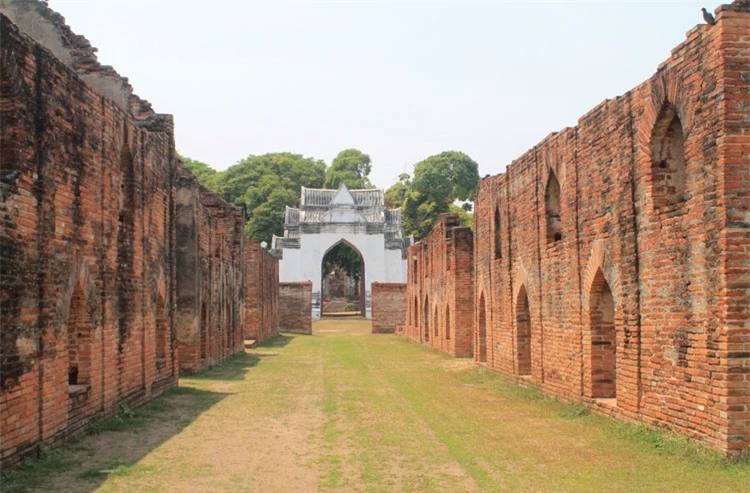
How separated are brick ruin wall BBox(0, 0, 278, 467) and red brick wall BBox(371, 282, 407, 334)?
2575cm

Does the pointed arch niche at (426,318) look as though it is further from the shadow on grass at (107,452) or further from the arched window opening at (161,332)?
the shadow on grass at (107,452)

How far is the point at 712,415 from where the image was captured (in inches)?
328

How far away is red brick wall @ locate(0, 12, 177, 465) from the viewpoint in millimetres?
7961

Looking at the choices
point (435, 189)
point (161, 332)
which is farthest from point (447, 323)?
point (435, 189)

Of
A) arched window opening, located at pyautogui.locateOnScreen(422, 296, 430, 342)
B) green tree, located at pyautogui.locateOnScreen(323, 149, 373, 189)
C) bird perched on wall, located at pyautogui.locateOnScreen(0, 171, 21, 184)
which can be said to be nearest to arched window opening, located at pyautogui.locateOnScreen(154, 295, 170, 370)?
bird perched on wall, located at pyautogui.locateOnScreen(0, 171, 21, 184)

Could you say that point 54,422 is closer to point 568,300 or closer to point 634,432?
point 634,432

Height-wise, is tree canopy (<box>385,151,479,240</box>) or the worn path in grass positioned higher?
tree canopy (<box>385,151,479,240</box>)

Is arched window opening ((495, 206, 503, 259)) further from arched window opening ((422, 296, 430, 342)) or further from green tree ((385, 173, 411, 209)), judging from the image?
green tree ((385, 173, 411, 209))

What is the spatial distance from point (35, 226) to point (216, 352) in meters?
13.3

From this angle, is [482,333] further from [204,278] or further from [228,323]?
[228,323]

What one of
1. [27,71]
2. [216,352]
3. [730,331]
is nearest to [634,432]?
[730,331]

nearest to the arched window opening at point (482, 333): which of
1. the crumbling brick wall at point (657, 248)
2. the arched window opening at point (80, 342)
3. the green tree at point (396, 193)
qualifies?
the crumbling brick wall at point (657, 248)

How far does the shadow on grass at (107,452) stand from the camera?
24.6 ft

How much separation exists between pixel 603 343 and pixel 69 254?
755 cm
